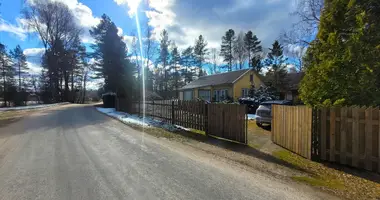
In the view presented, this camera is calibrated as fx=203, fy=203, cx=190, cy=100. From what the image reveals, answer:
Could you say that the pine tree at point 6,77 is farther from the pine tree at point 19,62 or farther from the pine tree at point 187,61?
the pine tree at point 187,61

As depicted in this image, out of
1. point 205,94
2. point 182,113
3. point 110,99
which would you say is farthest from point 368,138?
point 205,94

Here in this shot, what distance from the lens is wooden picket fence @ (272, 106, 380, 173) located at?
417cm

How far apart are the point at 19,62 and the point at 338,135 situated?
57.2 meters

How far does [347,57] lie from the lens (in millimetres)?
5141

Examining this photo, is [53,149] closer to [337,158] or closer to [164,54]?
[337,158]

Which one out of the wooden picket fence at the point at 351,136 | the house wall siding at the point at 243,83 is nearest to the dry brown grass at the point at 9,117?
the wooden picket fence at the point at 351,136

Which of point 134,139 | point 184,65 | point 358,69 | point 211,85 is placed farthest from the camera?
point 184,65

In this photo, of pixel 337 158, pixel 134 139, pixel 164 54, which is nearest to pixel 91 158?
pixel 134 139

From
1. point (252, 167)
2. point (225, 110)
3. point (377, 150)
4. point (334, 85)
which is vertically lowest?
point (252, 167)

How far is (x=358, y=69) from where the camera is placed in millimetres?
5051

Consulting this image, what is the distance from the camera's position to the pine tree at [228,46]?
43.4 m

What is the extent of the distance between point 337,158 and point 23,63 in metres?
58.2

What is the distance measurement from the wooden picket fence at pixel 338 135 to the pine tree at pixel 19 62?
5250 cm

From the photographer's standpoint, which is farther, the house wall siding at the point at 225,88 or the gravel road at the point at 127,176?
the house wall siding at the point at 225,88
